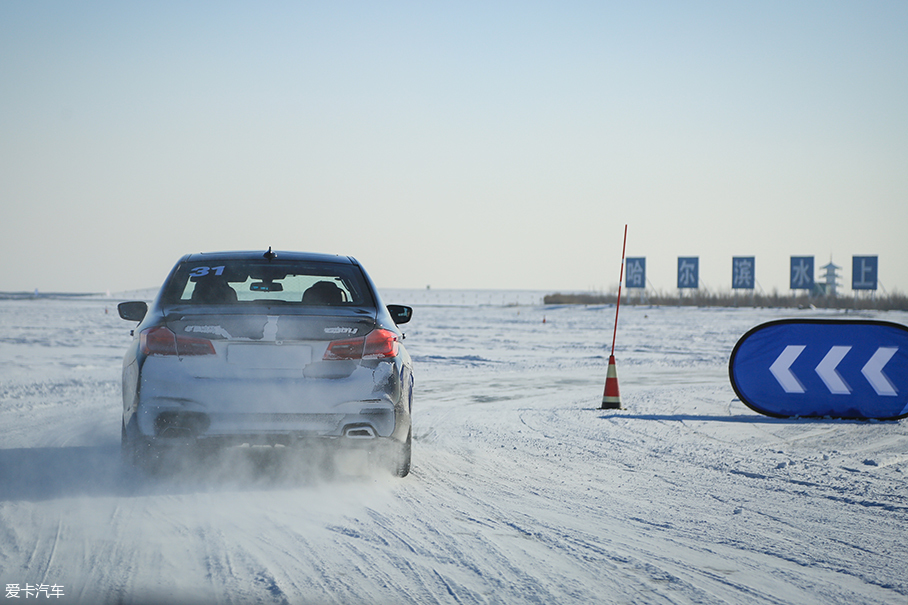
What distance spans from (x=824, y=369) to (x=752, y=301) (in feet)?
178

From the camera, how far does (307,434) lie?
5227 millimetres

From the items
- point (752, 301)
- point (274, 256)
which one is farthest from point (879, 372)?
point (752, 301)

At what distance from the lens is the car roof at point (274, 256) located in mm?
6289

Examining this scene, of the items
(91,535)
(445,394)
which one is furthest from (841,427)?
(91,535)

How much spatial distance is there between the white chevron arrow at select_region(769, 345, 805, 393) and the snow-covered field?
475mm

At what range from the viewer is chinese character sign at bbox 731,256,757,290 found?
66062mm

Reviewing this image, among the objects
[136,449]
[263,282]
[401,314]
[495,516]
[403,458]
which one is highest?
[263,282]

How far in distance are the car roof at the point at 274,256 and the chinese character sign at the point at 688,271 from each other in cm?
6425

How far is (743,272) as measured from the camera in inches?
2613

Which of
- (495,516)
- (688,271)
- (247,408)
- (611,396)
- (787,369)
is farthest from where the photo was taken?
(688,271)

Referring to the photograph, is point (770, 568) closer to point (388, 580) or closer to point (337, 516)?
point (388, 580)

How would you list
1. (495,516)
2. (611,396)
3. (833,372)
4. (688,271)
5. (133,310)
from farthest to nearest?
(688,271) → (611,396) → (833,372) → (133,310) → (495,516)

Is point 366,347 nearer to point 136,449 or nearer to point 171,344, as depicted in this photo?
point 171,344

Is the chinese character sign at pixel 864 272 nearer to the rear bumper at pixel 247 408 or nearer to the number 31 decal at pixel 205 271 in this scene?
the number 31 decal at pixel 205 271
